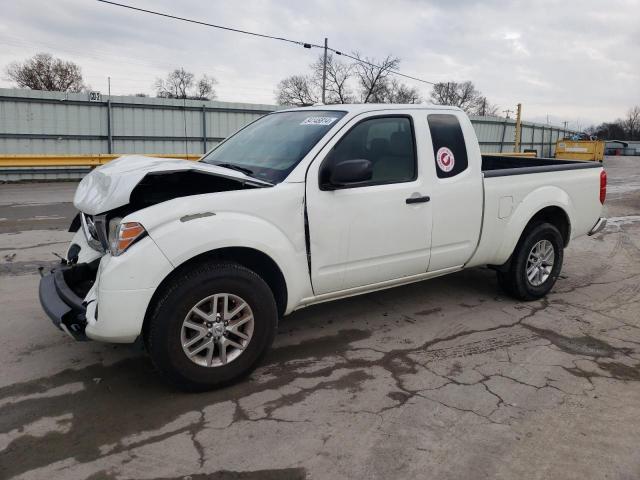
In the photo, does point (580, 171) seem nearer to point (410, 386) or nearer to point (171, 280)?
point (410, 386)

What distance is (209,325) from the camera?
3.26 meters

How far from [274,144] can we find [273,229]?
3.18 feet

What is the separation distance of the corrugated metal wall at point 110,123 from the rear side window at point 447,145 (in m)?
16.1

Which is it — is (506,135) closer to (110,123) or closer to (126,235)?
(110,123)

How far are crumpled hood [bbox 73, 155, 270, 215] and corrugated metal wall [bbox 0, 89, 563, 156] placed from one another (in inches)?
607

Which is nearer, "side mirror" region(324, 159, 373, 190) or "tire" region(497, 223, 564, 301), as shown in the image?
"side mirror" region(324, 159, 373, 190)

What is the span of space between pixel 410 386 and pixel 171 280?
5.53 ft

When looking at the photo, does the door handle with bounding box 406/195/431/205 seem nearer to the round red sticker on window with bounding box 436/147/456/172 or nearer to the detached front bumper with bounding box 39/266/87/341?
the round red sticker on window with bounding box 436/147/456/172

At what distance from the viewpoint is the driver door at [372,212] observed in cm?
371

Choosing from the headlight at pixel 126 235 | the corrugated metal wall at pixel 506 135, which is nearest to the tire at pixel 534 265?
the headlight at pixel 126 235

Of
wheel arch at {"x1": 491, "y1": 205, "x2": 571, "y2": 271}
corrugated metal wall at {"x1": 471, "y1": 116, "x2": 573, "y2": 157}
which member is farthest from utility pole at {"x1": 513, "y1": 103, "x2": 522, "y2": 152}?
wheel arch at {"x1": 491, "y1": 205, "x2": 571, "y2": 271}

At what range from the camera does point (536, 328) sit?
15.0ft

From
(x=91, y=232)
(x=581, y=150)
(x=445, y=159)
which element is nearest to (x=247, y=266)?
(x=91, y=232)

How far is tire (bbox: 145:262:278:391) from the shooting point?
3098 millimetres
